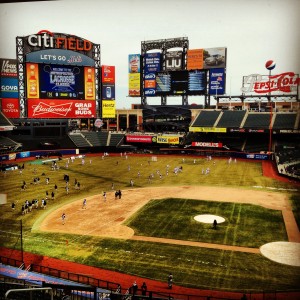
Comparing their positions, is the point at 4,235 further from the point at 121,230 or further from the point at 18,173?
the point at 18,173

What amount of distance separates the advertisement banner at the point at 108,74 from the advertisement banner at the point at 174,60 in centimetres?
1559

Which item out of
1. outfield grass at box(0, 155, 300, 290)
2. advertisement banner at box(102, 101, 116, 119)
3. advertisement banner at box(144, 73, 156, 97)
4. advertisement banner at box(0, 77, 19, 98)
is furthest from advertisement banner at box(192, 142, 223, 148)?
advertisement banner at box(0, 77, 19, 98)

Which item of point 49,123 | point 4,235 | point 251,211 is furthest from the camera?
point 49,123

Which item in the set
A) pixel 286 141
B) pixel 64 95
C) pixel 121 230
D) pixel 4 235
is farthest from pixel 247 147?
pixel 4 235

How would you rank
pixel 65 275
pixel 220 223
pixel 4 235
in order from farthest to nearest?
pixel 220 223 < pixel 4 235 < pixel 65 275

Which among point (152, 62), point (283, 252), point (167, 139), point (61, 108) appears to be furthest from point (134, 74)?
point (283, 252)

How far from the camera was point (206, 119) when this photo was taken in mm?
67250

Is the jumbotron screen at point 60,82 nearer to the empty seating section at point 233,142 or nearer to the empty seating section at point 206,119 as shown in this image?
the empty seating section at point 206,119

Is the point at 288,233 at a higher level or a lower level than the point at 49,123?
lower

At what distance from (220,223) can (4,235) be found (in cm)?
1449

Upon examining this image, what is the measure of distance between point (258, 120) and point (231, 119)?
518 cm

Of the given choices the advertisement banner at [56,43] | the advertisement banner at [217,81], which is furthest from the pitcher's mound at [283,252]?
the advertisement banner at [217,81]

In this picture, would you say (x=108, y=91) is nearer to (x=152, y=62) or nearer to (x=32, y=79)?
(x=32, y=79)

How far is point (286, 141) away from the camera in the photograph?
5853cm
